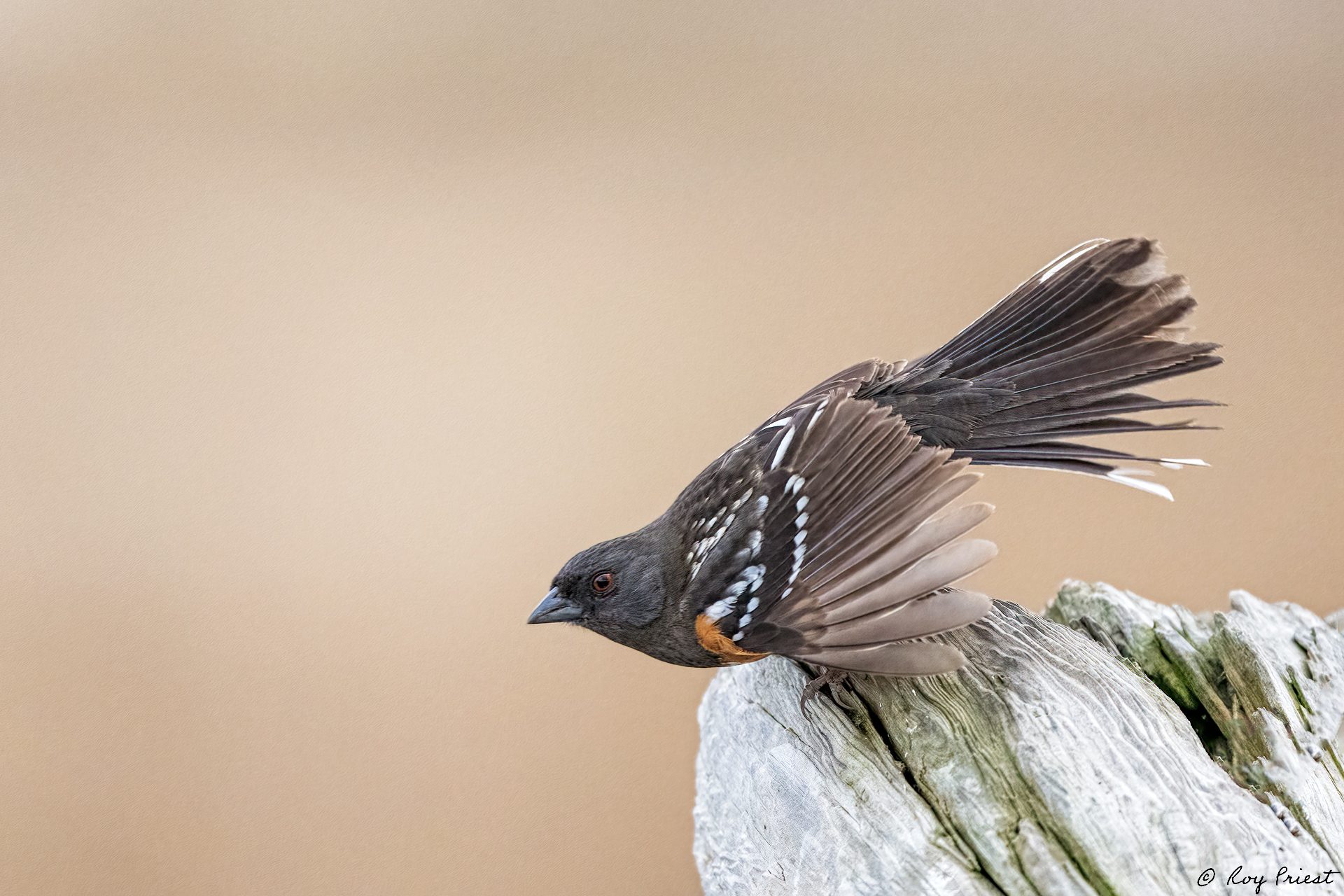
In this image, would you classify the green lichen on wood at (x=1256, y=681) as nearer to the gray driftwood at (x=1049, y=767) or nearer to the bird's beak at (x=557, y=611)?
the gray driftwood at (x=1049, y=767)

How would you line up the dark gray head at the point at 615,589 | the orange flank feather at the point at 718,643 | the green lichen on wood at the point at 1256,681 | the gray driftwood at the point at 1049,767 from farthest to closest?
the dark gray head at the point at 615,589 → the orange flank feather at the point at 718,643 → the green lichen on wood at the point at 1256,681 → the gray driftwood at the point at 1049,767

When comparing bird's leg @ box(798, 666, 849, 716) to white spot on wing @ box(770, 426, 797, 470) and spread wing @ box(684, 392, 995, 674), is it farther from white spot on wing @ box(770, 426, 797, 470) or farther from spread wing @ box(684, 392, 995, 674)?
white spot on wing @ box(770, 426, 797, 470)

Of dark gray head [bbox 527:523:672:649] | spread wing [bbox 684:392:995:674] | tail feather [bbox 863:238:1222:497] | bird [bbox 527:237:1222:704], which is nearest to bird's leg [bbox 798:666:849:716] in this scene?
bird [bbox 527:237:1222:704]

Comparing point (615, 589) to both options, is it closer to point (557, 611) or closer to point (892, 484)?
point (557, 611)

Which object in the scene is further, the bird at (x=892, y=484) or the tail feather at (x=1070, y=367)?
the tail feather at (x=1070, y=367)

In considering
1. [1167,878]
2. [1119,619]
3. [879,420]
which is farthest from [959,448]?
[1167,878]

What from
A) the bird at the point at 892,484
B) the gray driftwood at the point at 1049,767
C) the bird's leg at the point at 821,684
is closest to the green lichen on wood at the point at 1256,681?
the gray driftwood at the point at 1049,767

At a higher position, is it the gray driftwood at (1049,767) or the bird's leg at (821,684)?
the bird's leg at (821,684)

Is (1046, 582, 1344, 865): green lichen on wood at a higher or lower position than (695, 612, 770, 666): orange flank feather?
lower
